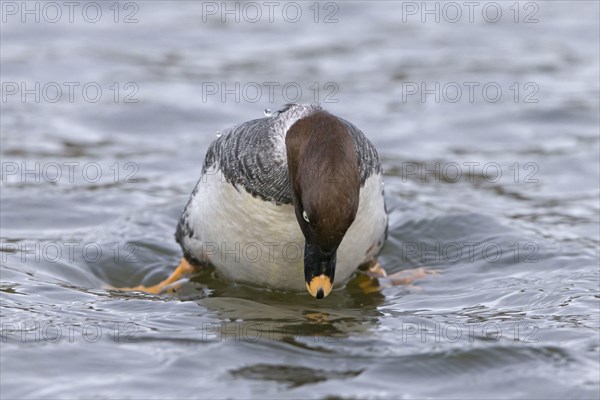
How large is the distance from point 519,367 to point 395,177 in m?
7.25

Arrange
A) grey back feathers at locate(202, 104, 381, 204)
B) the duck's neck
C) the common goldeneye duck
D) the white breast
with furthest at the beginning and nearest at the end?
the white breast, grey back feathers at locate(202, 104, 381, 204), the common goldeneye duck, the duck's neck

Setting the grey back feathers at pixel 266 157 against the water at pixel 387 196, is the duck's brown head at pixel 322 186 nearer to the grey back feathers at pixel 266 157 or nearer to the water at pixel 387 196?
the grey back feathers at pixel 266 157

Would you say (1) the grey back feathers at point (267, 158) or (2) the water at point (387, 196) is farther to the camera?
(1) the grey back feathers at point (267, 158)

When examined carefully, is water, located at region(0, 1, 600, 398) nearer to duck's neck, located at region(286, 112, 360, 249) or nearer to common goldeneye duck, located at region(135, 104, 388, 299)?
common goldeneye duck, located at region(135, 104, 388, 299)

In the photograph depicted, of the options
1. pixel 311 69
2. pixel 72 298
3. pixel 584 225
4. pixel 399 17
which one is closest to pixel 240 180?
pixel 72 298

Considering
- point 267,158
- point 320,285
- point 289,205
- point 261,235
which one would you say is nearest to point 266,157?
point 267,158

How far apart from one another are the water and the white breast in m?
0.33

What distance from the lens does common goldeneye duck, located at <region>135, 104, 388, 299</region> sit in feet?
28.8

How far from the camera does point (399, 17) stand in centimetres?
2377

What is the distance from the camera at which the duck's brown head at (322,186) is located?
864 cm

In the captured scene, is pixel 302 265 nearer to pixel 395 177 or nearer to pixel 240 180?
pixel 240 180

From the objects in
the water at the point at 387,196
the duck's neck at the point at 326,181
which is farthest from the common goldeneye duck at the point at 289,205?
the water at the point at 387,196

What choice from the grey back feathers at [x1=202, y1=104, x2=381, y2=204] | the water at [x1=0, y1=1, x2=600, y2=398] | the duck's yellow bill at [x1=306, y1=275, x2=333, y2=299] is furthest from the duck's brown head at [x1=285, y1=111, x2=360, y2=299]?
the water at [x1=0, y1=1, x2=600, y2=398]

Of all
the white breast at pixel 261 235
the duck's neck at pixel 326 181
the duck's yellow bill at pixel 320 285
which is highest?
the duck's neck at pixel 326 181
